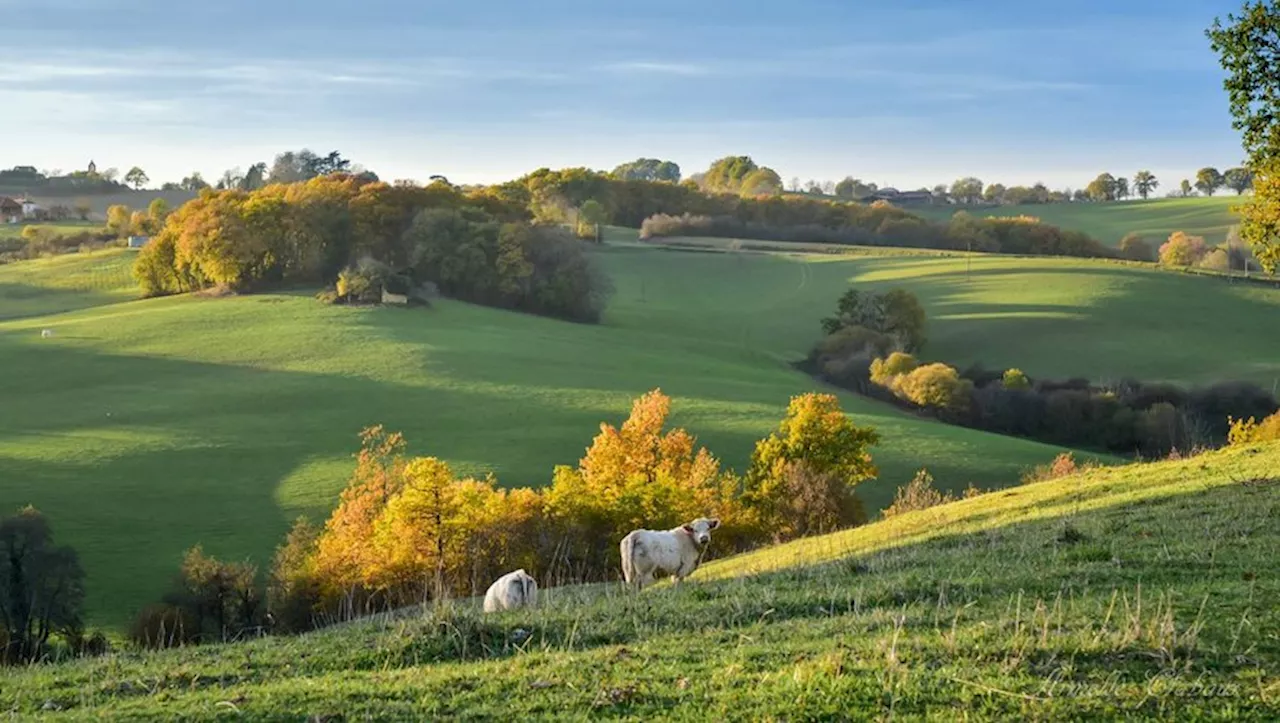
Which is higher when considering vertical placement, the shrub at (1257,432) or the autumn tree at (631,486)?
the shrub at (1257,432)

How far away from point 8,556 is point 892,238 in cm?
14159

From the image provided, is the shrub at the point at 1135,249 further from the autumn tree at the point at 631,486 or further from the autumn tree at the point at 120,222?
the autumn tree at the point at 120,222

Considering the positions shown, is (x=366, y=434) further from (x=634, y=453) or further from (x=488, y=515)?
(x=488, y=515)

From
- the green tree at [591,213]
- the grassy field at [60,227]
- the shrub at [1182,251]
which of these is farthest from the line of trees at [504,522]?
the grassy field at [60,227]

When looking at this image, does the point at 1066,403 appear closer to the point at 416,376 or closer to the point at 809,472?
the point at 809,472

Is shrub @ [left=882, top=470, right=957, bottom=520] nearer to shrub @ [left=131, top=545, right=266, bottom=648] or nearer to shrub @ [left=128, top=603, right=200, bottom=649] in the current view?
shrub @ [left=131, top=545, right=266, bottom=648]

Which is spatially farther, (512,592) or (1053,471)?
(1053,471)

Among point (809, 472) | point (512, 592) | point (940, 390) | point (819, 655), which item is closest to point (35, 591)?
point (512, 592)

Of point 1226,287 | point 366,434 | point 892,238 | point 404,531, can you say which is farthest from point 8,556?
point 892,238

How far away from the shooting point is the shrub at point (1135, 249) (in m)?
150

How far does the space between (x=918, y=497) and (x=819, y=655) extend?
4151 cm

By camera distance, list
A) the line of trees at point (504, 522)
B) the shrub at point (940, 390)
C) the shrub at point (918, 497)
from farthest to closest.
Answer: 1. the shrub at point (940, 390)
2. the shrub at point (918, 497)
3. the line of trees at point (504, 522)

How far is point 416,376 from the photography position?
75.9m

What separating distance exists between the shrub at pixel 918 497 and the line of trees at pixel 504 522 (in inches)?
86.3
